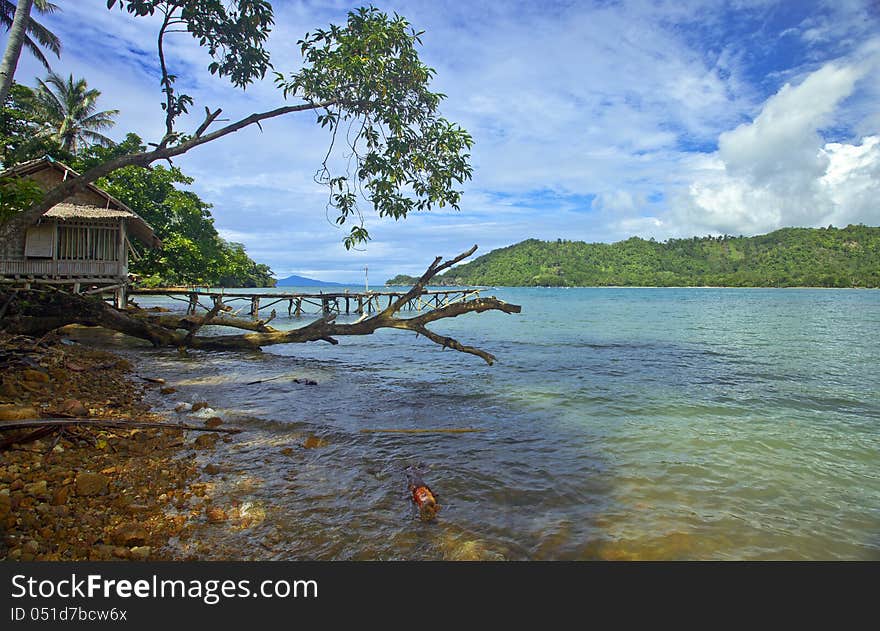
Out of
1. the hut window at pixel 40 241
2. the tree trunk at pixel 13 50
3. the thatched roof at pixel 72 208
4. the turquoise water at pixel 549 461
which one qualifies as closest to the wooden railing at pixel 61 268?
the hut window at pixel 40 241

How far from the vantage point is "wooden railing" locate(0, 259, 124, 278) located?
17.3 metres

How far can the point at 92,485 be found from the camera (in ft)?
14.2

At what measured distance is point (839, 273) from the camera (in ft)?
439

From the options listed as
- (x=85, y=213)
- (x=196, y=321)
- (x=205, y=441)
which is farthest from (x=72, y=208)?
(x=205, y=441)

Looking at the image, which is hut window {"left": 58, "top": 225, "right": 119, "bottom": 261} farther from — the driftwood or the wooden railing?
the driftwood

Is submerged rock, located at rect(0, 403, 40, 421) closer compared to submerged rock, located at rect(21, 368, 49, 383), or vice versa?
submerged rock, located at rect(0, 403, 40, 421)

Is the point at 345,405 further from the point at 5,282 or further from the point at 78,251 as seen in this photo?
the point at 78,251

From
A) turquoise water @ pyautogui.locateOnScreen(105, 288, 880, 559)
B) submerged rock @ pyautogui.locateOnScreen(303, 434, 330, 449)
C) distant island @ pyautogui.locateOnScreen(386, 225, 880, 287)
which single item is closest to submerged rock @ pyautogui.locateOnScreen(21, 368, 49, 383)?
turquoise water @ pyautogui.locateOnScreen(105, 288, 880, 559)

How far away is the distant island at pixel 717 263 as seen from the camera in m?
140

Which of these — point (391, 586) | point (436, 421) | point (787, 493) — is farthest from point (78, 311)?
point (787, 493)

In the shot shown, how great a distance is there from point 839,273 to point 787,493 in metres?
173

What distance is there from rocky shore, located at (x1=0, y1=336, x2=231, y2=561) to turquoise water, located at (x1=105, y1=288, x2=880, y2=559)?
370 millimetres

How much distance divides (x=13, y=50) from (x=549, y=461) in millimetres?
10860

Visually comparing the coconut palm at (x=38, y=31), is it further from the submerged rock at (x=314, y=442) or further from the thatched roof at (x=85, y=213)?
the submerged rock at (x=314, y=442)
